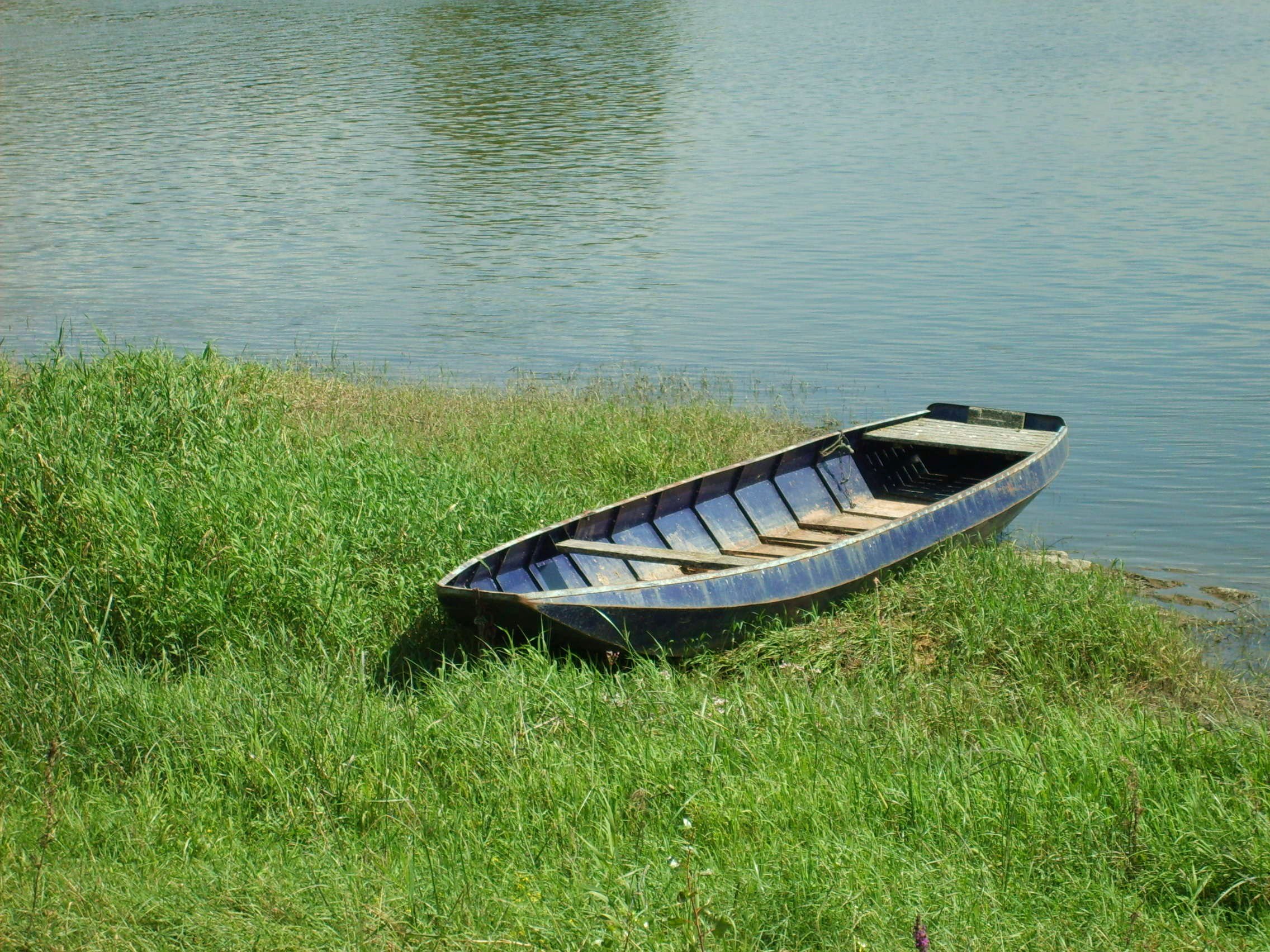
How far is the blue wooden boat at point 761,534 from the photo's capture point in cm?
680

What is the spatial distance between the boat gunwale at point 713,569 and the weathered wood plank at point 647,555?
2.9 inches

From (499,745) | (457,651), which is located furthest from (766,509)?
(499,745)

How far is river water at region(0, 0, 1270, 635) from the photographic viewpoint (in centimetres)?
1352

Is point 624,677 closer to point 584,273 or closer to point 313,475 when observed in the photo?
point 313,475

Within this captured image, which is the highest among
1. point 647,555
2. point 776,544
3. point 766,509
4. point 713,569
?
point 647,555

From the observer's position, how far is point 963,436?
1044cm

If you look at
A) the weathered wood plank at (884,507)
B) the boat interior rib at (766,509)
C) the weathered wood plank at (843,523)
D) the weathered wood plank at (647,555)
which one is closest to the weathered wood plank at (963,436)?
the boat interior rib at (766,509)

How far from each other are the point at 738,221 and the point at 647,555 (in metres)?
13.8

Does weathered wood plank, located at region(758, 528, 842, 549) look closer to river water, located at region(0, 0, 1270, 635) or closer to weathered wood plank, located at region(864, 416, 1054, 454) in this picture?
weathered wood plank, located at region(864, 416, 1054, 454)

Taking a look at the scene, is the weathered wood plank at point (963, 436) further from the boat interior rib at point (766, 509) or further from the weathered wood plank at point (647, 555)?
the weathered wood plank at point (647, 555)

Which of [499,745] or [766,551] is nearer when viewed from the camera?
[499,745]

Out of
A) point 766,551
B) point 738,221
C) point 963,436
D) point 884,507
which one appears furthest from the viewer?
point 738,221

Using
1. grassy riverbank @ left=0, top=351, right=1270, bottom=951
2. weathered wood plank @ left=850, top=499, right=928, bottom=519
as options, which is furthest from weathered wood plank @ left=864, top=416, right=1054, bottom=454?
grassy riverbank @ left=0, top=351, right=1270, bottom=951

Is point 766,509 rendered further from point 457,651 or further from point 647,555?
point 457,651
